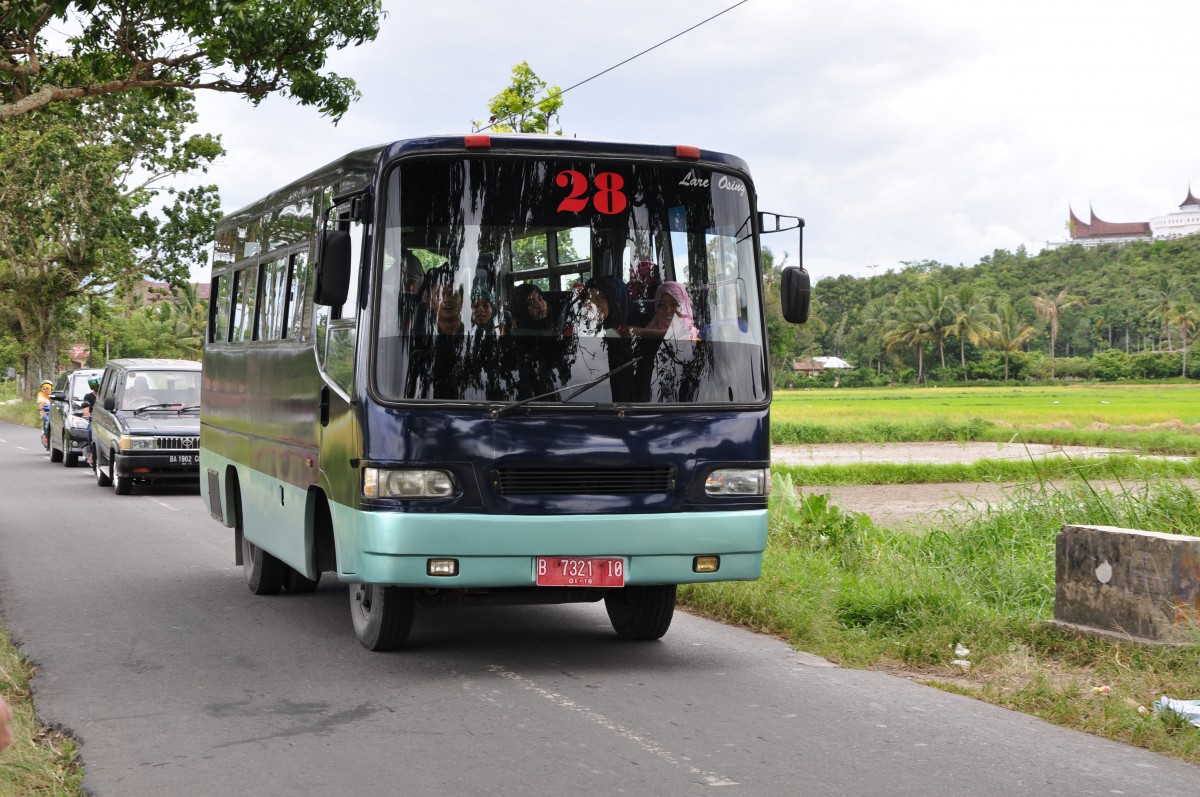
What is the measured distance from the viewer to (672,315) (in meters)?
7.49

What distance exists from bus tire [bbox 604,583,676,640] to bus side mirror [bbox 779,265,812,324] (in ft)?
5.77

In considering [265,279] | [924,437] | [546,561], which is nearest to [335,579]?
[265,279]

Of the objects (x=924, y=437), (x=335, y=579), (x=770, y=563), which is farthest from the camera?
(x=924, y=437)

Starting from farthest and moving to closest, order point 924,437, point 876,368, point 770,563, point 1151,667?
1. point 876,368
2. point 924,437
3. point 770,563
4. point 1151,667

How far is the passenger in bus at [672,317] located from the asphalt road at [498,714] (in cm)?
185

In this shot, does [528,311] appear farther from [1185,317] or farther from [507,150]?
[1185,317]

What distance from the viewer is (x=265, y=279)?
10039 mm

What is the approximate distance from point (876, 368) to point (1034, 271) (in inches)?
583

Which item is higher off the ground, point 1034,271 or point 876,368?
point 1034,271

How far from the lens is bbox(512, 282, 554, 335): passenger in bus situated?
23.8ft

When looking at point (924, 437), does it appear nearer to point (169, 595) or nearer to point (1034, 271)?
point (169, 595)

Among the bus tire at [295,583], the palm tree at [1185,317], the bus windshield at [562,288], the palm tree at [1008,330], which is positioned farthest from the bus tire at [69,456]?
the palm tree at [1008,330]

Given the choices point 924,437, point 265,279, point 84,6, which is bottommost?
point 924,437

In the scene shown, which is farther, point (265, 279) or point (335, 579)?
point (335, 579)
